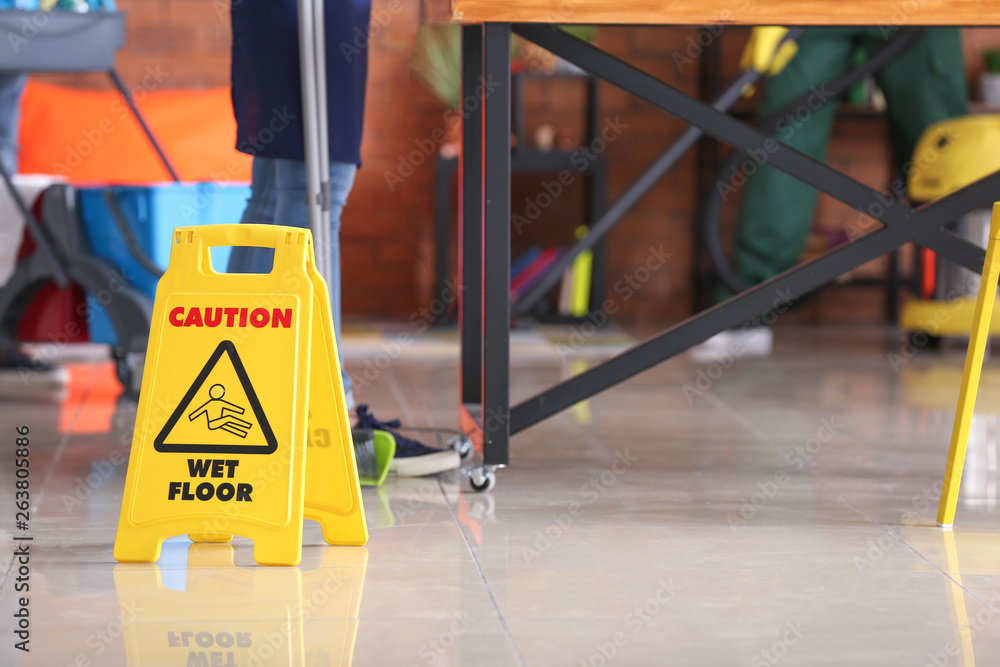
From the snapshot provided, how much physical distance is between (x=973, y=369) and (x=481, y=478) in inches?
28.8

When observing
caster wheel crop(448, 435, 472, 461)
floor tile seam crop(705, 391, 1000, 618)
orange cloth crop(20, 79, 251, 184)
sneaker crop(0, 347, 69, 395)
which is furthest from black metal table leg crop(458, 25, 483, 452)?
orange cloth crop(20, 79, 251, 184)

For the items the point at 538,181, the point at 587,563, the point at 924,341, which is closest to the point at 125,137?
the point at 538,181

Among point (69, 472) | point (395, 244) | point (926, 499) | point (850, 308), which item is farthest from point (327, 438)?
point (850, 308)

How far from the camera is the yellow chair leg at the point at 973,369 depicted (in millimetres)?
1565

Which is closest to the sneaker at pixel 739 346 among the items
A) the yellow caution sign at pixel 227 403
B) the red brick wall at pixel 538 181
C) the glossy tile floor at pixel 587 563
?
the red brick wall at pixel 538 181

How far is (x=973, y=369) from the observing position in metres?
1.58

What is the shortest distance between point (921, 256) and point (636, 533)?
8.11 feet

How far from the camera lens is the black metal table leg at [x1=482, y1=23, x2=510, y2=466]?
5.49 ft

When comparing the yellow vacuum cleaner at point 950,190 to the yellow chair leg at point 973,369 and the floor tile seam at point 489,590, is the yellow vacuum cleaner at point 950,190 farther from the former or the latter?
the floor tile seam at point 489,590

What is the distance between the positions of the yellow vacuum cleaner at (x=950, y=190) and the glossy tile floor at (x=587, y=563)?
111 cm

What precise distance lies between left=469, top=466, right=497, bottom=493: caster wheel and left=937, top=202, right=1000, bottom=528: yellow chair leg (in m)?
0.66

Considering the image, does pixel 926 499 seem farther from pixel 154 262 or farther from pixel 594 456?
pixel 154 262

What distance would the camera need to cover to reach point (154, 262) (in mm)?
2471

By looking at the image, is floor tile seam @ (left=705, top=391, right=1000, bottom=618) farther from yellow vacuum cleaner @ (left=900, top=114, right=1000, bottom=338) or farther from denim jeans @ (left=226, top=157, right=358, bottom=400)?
yellow vacuum cleaner @ (left=900, top=114, right=1000, bottom=338)
